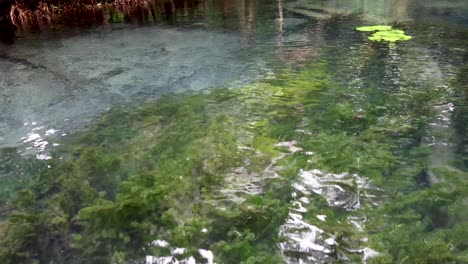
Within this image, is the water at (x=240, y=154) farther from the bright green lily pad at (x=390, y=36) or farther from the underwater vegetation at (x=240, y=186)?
the bright green lily pad at (x=390, y=36)

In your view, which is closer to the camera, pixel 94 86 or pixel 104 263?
pixel 104 263

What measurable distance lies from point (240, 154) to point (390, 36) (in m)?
5.65

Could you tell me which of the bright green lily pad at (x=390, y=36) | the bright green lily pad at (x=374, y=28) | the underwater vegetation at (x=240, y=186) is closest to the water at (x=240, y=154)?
the underwater vegetation at (x=240, y=186)

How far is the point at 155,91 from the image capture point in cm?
581

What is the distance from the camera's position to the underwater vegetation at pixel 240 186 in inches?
106

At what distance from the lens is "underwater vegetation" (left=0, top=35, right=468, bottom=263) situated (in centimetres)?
269

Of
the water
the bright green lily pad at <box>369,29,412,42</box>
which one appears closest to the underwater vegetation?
the water

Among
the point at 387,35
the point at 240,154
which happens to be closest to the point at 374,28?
the point at 387,35

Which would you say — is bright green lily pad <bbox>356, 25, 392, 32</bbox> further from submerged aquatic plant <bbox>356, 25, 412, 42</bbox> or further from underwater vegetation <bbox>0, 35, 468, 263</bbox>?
underwater vegetation <bbox>0, 35, 468, 263</bbox>

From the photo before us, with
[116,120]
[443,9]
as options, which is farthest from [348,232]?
[443,9]

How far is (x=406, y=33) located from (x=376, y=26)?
2.75 ft

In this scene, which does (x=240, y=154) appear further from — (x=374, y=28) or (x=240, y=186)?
(x=374, y=28)

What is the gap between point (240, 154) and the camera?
12.6 feet

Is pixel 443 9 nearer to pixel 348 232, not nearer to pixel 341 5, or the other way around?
pixel 341 5
